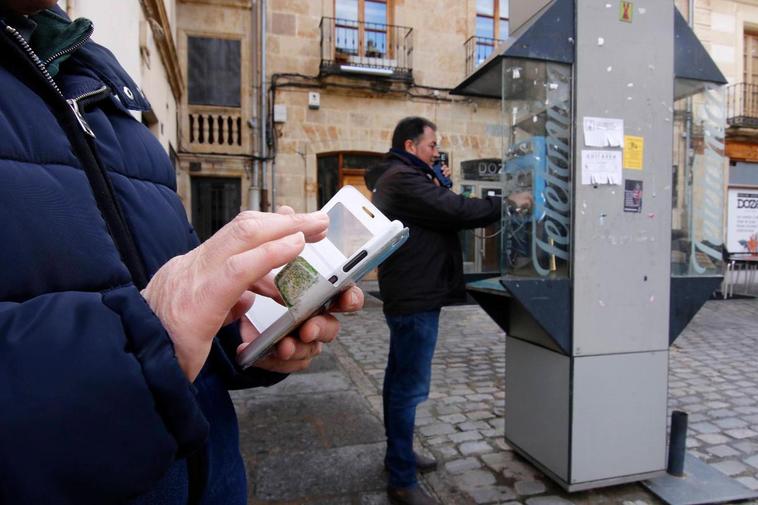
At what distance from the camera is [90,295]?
68cm

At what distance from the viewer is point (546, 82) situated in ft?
9.64

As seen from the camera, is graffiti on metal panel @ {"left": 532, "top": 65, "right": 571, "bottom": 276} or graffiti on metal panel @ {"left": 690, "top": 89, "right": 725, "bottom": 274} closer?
graffiti on metal panel @ {"left": 532, "top": 65, "right": 571, "bottom": 276}

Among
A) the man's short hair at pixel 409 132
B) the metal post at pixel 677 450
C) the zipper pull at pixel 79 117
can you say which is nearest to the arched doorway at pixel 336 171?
the man's short hair at pixel 409 132

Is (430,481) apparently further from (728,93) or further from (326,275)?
(728,93)

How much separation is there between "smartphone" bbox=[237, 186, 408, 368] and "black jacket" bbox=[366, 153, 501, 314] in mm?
1860

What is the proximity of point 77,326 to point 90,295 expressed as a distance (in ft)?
0.19

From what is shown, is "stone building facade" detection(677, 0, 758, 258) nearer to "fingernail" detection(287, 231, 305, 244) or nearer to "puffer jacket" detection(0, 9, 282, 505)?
"fingernail" detection(287, 231, 305, 244)

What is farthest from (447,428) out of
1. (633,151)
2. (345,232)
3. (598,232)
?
(345,232)

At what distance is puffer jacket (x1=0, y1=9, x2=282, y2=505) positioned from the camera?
0.59m

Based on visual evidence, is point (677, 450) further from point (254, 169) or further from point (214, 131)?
point (214, 131)

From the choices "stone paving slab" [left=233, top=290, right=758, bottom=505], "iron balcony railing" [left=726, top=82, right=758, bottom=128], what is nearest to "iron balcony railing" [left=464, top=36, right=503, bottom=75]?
"iron balcony railing" [left=726, top=82, right=758, bottom=128]

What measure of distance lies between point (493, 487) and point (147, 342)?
275cm

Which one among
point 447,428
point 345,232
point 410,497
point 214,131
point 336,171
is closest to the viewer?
point 345,232

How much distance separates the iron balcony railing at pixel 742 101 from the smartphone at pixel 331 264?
51.6 feet
